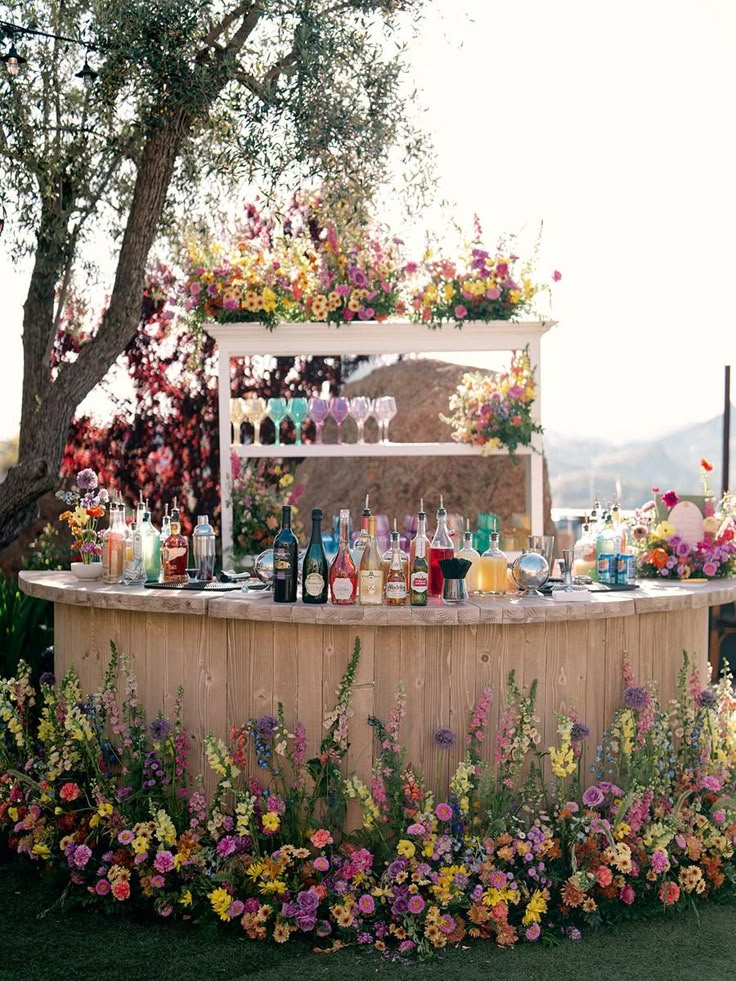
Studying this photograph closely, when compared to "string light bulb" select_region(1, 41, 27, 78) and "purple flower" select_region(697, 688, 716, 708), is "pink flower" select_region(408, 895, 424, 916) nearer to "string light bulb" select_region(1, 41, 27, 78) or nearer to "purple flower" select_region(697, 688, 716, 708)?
"purple flower" select_region(697, 688, 716, 708)

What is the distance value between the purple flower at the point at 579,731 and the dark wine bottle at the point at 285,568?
0.98 metres

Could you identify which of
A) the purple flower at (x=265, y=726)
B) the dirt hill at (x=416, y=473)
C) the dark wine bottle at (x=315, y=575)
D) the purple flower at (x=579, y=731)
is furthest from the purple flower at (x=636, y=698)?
the dirt hill at (x=416, y=473)

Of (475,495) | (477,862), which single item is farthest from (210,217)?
(477,862)

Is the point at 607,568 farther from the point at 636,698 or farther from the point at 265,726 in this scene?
the point at 265,726

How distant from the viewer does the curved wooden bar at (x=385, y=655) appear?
3.45 meters

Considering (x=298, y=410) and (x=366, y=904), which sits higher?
(x=298, y=410)

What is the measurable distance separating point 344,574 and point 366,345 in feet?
8.34

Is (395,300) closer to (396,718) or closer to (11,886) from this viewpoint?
(396,718)

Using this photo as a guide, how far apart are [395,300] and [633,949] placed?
3.47 meters

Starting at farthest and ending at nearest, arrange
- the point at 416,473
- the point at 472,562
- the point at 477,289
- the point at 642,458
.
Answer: the point at 642,458
the point at 416,473
the point at 477,289
the point at 472,562

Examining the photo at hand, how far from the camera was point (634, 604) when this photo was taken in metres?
3.53

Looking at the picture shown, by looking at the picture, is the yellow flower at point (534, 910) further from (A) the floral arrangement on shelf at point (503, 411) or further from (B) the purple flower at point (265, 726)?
(A) the floral arrangement on shelf at point (503, 411)

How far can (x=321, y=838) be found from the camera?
3.35m

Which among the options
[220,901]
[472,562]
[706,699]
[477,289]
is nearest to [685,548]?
[706,699]
